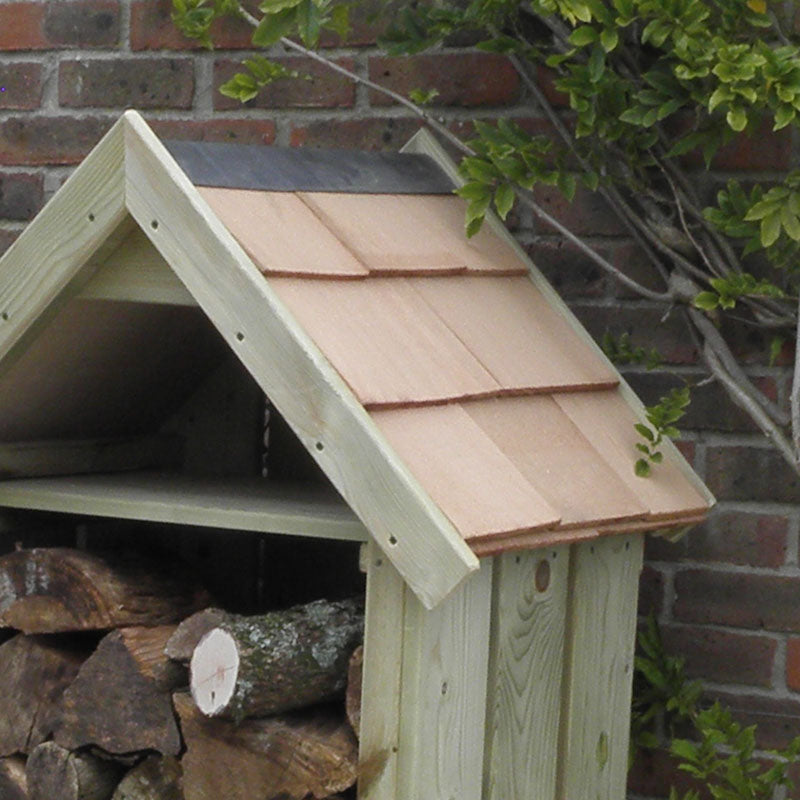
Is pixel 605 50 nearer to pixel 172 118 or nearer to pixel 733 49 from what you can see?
pixel 733 49

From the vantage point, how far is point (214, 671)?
5.96ft

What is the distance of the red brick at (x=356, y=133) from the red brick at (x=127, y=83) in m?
0.22

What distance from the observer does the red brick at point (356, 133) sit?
2598 mm

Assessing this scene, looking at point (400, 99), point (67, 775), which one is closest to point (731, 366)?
point (400, 99)

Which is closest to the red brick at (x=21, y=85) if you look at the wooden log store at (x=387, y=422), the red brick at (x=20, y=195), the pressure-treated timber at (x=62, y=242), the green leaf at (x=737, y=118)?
the red brick at (x=20, y=195)

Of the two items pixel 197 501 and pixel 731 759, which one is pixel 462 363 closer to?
pixel 197 501

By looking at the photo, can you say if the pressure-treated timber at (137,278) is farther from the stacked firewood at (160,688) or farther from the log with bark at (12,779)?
the log with bark at (12,779)

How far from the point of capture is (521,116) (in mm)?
2510

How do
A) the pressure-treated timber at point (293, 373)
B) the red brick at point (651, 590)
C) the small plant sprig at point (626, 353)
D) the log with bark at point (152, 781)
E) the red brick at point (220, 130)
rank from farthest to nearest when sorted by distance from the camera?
the red brick at point (220, 130)
the red brick at point (651, 590)
the small plant sprig at point (626, 353)
the log with bark at point (152, 781)
the pressure-treated timber at point (293, 373)

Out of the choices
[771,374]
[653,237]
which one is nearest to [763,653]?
[771,374]

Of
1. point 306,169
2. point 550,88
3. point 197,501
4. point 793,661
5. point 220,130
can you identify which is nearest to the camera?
point 197,501

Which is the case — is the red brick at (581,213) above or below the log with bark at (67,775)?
above

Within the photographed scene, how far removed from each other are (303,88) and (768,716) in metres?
1.23

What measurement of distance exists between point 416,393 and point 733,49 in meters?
0.63
